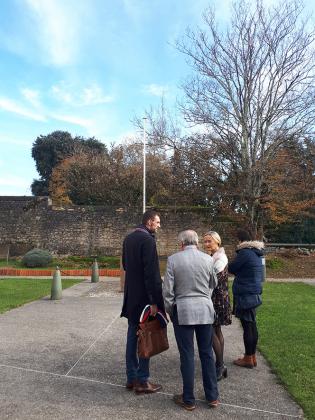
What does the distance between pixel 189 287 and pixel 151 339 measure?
2.19 feet

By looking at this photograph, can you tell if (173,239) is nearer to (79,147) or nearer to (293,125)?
(293,125)

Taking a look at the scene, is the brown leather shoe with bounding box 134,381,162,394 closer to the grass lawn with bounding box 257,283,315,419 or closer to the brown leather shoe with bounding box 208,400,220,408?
the brown leather shoe with bounding box 208,400,220,408

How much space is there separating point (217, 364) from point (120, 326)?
319cm

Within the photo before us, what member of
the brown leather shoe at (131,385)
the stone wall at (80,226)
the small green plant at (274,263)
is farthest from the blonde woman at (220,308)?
the stone wall at (80,226)

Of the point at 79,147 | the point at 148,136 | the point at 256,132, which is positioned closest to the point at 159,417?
the point at 256,132

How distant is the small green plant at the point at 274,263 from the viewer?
19.7 m

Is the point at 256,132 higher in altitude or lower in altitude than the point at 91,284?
higher

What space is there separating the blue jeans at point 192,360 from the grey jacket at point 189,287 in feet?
0.35

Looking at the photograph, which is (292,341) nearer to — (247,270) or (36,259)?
(247,270)

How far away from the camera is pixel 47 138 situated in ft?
136

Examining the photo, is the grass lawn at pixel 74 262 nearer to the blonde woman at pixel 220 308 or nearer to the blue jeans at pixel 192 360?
the blonde woman at pixel 220 308

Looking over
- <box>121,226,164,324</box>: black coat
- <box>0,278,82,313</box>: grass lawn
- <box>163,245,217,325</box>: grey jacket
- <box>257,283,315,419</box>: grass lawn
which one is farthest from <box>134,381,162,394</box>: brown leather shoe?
<box>0,278,82,313</box>: grass lawn

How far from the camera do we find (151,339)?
14.2 ft

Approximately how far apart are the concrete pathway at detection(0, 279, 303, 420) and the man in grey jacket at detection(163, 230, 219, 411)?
240 millimetres
